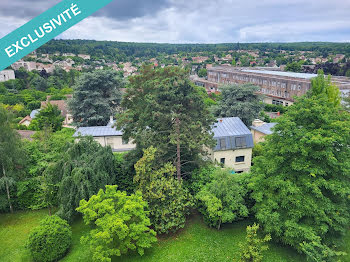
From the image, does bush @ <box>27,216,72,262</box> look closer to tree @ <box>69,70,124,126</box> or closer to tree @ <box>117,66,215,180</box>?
tree @ <box>117,66,215,180</box>

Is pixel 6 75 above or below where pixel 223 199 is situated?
above

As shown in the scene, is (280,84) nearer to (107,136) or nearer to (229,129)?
(229,129)

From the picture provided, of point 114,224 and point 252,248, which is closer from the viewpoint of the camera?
point 114,224

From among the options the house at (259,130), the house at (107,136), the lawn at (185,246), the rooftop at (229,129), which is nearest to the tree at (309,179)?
the lawn at (185,246)

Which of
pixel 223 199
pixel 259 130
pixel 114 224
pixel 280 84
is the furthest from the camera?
pixel 280 84

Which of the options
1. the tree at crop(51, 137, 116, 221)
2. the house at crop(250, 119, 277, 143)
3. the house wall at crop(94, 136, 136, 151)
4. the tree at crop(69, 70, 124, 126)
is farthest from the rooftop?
the tree at crop(69, 70, 124, 126)

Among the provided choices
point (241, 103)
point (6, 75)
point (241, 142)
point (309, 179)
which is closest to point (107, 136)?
point (241, 142)
